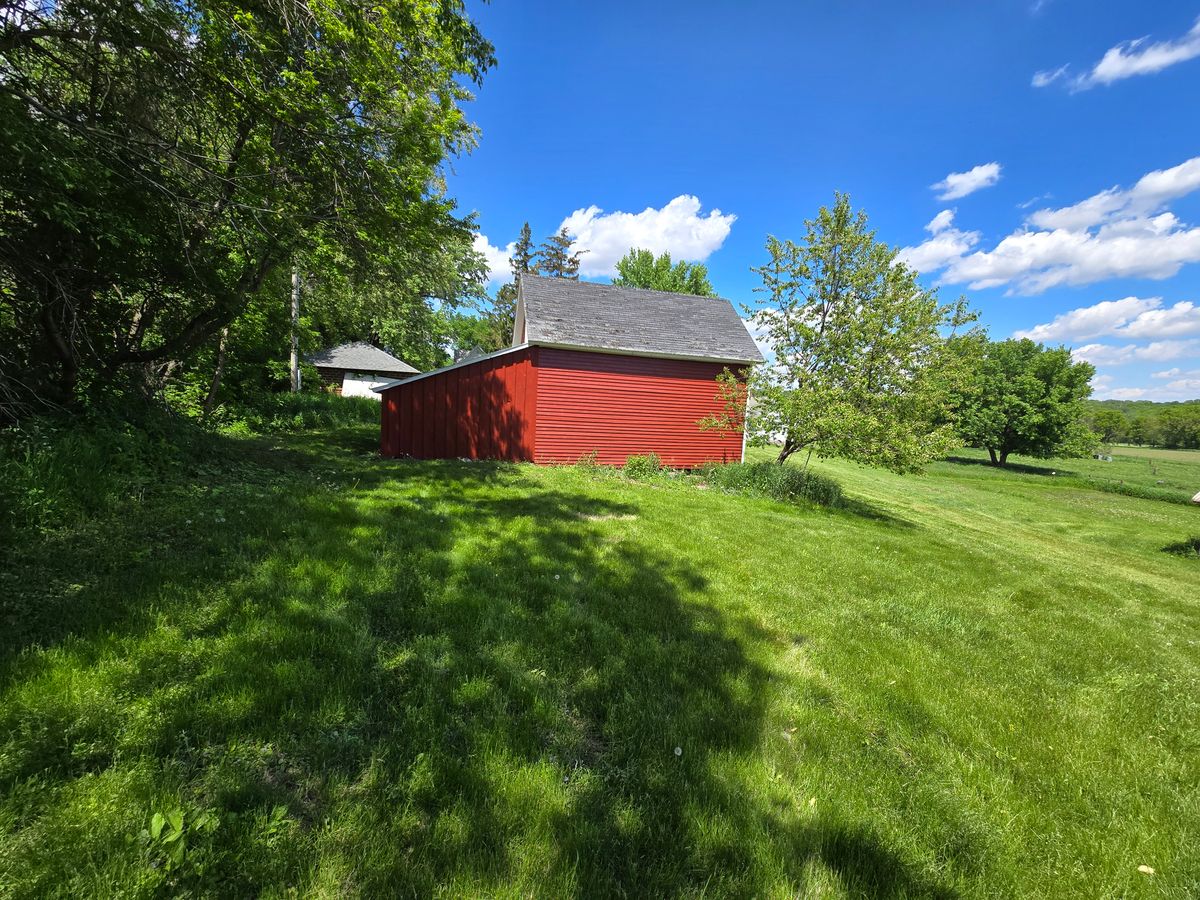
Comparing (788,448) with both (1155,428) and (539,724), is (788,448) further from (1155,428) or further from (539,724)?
(1155,428)

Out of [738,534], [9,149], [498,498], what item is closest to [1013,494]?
[738,534]

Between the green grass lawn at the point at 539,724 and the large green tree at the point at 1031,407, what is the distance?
3704 centimetres

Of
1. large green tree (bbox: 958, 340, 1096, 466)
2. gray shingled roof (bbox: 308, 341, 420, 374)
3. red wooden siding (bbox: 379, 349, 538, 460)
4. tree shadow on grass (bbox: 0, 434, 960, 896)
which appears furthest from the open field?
gray shingled roof (bbox: 308, 341, 420, 374)

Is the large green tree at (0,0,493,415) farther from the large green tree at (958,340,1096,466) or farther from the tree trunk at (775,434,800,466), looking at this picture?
the large green tree at (958,340,1096,466)

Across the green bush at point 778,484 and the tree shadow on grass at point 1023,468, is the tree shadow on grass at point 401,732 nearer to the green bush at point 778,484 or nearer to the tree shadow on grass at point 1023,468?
the green bush at point 778,484

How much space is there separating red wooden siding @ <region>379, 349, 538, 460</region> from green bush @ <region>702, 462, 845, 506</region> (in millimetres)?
5456

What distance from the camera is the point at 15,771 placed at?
5.63ft

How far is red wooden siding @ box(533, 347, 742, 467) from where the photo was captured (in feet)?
41.9

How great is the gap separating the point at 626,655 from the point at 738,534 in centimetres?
405

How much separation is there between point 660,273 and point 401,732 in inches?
1541

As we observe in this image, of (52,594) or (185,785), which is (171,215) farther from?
(185,785)

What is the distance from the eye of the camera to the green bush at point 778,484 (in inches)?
447

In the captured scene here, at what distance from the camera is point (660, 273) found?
123 feet

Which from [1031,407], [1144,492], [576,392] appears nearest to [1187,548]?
[1144,492]
